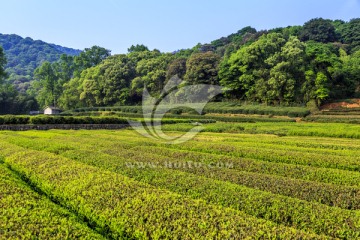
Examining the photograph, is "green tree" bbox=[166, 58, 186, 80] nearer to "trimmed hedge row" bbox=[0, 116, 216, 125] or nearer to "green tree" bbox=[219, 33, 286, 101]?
"green tree" bbox=[219, 33, 286, 101]

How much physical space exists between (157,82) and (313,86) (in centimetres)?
3287

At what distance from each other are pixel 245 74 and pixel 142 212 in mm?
51458

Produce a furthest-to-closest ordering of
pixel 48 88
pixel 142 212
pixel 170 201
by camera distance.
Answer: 1. pixel 48 88
2. pixel 170 201
3. pixel 142 212

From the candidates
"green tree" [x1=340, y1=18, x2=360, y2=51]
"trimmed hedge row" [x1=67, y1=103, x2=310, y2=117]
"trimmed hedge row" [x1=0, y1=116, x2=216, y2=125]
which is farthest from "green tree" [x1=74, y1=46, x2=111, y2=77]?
"green tree" [x1=340, y1=18, x2=360, y2=51]

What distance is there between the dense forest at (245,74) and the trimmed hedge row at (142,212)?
145 ft

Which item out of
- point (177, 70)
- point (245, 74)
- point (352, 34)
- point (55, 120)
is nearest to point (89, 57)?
point (177, 70)

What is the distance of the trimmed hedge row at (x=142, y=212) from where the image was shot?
4.71 meters

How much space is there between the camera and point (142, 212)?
5438mm

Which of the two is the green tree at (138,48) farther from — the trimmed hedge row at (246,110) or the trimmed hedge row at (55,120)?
the trimmed hedge row at (55,120)

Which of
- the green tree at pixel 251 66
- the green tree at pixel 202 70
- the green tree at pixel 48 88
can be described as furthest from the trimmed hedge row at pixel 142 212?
the green tree at pixel 48 88

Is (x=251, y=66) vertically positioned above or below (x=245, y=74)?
above

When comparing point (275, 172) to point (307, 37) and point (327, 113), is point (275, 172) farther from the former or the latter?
point (307, 37)

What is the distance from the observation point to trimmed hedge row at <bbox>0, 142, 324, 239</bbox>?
185 inches

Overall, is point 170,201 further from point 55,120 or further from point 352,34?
point 352,34
